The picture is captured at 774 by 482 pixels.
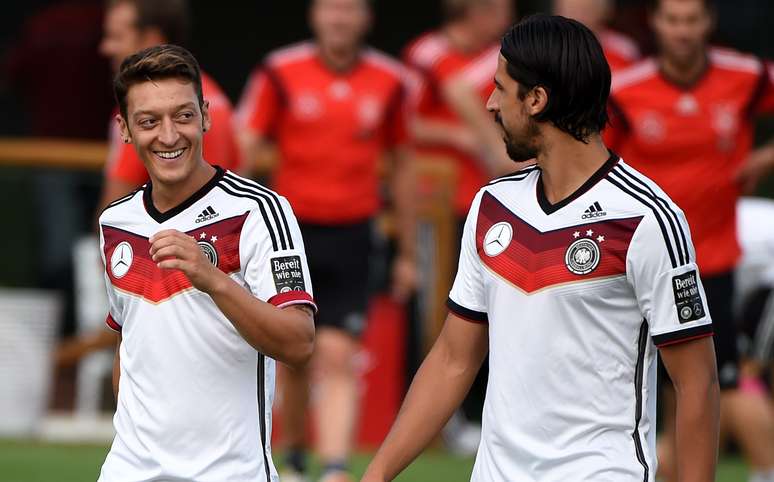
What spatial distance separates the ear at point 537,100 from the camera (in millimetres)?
4473

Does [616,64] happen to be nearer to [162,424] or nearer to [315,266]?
[315,266]

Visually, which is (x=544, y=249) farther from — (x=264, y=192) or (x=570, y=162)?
(x=264, y=192)

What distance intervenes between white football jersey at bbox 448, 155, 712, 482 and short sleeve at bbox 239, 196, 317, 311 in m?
0.54

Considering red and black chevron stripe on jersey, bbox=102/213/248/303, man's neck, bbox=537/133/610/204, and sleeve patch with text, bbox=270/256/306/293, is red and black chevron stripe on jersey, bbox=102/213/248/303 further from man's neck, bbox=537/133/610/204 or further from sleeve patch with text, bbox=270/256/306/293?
man's neck, bbox=537/133/610/204

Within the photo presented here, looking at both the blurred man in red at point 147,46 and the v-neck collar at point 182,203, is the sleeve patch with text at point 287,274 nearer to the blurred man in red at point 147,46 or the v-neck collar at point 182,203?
the v-neck collar at point 182,203

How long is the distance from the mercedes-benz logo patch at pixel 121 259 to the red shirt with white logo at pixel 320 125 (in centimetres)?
429

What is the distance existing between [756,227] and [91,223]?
436 centimetres

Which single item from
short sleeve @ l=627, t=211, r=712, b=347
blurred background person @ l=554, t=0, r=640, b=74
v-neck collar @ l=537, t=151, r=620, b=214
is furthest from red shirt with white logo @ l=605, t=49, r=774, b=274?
short sleeve @ l=627, t=211, r=712, b=347

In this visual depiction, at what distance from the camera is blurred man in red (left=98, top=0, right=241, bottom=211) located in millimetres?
7281

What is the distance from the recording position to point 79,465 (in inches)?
387

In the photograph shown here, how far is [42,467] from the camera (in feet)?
31.8

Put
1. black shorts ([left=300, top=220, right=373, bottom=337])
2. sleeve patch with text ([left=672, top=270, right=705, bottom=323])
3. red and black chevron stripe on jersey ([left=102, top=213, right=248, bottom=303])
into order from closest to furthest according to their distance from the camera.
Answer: sleeve patch with text ([left=672, top=270, right=705, bottom=323]) < red and black chevron stripe on jersey ([left=102, top=213, right=248, bottom=303]) < black shorts ([left=300, top=220, right=373, bottom=337])

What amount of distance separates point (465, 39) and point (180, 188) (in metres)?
6.00

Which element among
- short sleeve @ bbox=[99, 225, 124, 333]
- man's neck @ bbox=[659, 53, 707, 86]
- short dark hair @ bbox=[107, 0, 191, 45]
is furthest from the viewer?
man's neck @ bbox=[659, 53, 707, 86]
